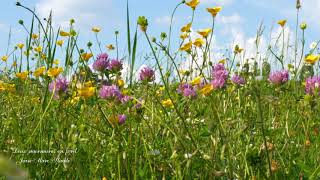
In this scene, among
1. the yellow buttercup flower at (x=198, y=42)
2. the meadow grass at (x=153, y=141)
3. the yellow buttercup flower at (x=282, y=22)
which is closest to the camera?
the meadow grass at (x=153, y=141)

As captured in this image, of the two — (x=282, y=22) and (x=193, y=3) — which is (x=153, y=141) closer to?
(x=193, y=3)

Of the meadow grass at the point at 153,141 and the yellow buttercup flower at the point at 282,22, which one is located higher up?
the yellow buttercup flower at the point at 282,22

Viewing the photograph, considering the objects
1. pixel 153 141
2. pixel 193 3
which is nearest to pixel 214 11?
pixel 193 3

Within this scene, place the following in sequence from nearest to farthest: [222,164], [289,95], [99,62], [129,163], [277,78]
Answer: [222,164], [129,163], [99,62], [277,78], [289,95]

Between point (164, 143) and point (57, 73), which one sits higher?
point (57, 73)

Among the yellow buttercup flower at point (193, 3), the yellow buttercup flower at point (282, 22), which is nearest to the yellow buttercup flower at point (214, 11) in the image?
the yellow buttercup flower at point (193, 3)

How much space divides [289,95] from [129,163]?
1865 millimetres

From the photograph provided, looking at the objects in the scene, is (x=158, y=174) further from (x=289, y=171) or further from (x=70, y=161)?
(x=289, y=171)

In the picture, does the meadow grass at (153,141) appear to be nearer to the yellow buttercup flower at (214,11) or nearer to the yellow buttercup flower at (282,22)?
the yellow buttercup flower at (214,11)

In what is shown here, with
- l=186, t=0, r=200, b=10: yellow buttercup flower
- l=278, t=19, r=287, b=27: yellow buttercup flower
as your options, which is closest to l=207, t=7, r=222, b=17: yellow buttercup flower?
l=186, t=0, r=200, b=10: yellow buttercup flower

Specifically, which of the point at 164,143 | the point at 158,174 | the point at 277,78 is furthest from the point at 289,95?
the point at 158,174

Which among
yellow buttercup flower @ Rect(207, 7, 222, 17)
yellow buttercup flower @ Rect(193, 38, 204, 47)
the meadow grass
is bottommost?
the meadow grass

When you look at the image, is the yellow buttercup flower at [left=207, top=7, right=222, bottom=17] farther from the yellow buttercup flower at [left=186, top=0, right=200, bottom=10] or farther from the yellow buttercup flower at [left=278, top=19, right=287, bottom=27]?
the yellow buttercup flower at [left=278, top=19, right=287, bottom=27]

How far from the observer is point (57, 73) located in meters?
1.67
